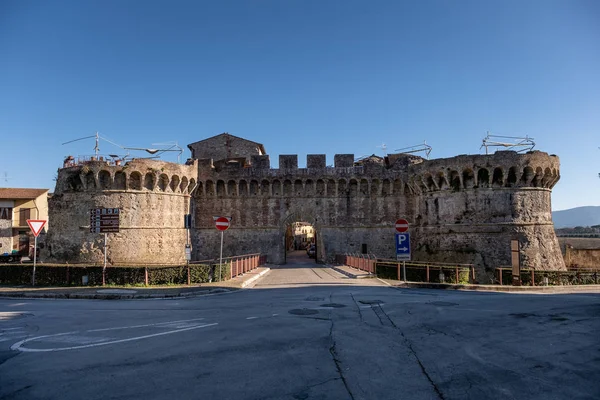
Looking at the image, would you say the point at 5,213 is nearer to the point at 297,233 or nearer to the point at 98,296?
the point at 297,233

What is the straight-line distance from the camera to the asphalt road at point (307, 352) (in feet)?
15.3

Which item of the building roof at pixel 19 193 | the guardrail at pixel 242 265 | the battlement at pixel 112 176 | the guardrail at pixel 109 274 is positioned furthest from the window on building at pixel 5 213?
the guardrail at pixel 242 265

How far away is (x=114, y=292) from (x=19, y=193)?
40.2 m

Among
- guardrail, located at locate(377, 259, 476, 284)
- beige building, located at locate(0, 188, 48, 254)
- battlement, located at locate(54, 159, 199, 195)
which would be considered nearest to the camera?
guardrail, located at locate(377, 259, 476, 284)

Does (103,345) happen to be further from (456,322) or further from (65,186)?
(65,186)

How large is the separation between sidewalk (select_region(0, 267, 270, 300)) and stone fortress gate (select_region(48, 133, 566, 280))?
460 inches

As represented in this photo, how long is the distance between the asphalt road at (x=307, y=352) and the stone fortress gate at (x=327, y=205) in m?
17.3

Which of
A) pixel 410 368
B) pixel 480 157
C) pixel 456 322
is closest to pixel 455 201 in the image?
pixel 480 157

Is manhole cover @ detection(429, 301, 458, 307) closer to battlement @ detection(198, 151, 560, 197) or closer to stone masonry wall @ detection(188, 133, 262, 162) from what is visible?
battlement @ detection(198, 151, 560, 197)

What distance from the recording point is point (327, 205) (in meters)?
32.3

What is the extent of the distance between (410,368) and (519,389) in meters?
1.33

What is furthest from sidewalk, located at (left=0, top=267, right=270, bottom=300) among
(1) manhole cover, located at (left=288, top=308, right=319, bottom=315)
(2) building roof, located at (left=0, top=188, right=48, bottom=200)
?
(2) building roof, located at (left=0, top=188, right=48, bottom=200)

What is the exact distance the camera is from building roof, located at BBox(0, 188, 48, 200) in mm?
44031

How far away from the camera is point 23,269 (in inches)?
671
